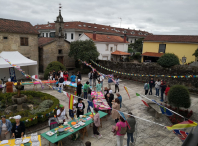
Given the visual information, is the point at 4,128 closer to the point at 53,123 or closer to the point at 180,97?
the point at 53,123

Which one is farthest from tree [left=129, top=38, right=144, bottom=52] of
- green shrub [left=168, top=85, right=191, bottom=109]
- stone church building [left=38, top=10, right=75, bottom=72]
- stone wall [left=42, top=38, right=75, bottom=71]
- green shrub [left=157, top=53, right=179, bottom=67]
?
green shrub [left=168, top=85, right=191, bottom=109]

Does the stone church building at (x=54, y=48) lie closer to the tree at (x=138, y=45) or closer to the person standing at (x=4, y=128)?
the person standing at (x=4, y=128)

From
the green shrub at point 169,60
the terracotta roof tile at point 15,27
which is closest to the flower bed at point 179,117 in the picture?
the green shrub at point 169,60

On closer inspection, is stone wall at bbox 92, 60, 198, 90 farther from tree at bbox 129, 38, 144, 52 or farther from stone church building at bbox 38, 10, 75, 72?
tree at bbox 129, 38, 144, 52

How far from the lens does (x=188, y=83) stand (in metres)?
15.7

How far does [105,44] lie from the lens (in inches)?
1219

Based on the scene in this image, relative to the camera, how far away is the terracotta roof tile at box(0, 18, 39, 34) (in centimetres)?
1741

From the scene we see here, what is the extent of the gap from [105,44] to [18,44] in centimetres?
1681

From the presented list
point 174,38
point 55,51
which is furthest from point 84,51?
point 174,38

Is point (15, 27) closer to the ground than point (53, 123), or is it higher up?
higher up

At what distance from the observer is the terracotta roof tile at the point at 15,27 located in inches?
685

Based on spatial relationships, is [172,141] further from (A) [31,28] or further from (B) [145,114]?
(A) [31,28]

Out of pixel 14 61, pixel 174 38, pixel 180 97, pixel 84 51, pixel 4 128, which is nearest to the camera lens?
pixel 4 128

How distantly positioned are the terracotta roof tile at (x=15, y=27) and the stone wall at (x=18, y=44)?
0.46 m
